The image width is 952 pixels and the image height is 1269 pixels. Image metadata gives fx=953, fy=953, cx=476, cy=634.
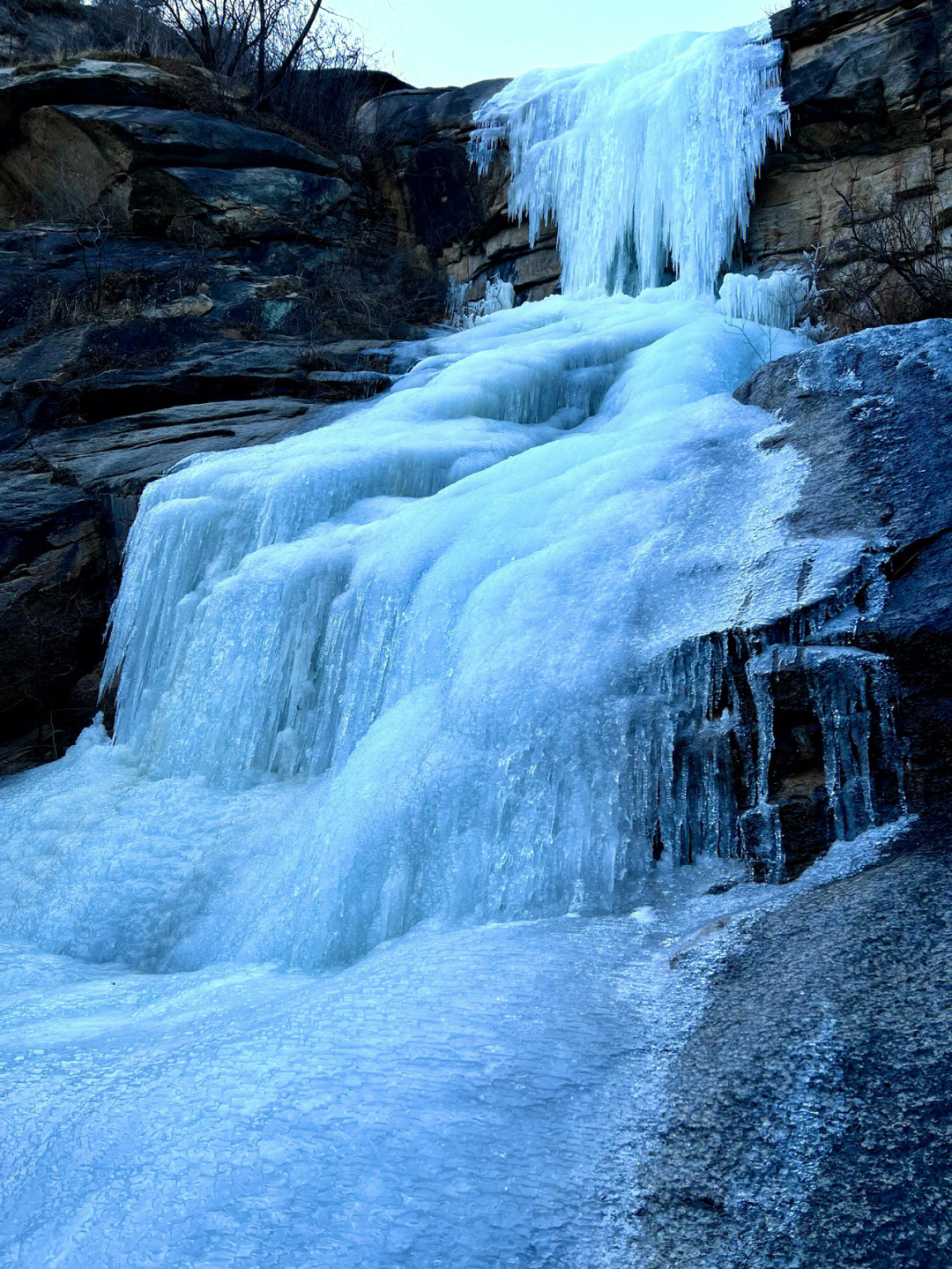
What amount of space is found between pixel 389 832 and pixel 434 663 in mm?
773

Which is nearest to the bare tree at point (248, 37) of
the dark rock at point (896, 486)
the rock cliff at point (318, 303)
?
the rock cliff at point (318, 303)

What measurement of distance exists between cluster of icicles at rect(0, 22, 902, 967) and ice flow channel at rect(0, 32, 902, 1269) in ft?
0.05

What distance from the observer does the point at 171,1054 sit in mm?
1985

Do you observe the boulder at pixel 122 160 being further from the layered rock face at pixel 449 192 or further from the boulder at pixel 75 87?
the layered rock face at pixel 449 192

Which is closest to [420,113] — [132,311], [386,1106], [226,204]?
[226,204]

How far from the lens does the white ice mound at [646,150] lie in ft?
27.4

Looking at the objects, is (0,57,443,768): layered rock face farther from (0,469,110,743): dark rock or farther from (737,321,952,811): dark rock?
(737,321,952,811): dark rock

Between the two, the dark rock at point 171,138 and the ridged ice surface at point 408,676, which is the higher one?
the dark rock at point 171,138

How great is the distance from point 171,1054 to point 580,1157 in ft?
3.04

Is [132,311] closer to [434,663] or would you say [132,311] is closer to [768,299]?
[768,299]

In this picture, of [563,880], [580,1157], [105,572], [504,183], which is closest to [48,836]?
[105,572]

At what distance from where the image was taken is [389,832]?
2844 mm

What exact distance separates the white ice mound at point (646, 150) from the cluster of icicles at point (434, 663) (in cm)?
230

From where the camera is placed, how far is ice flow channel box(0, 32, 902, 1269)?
5.06 ft
